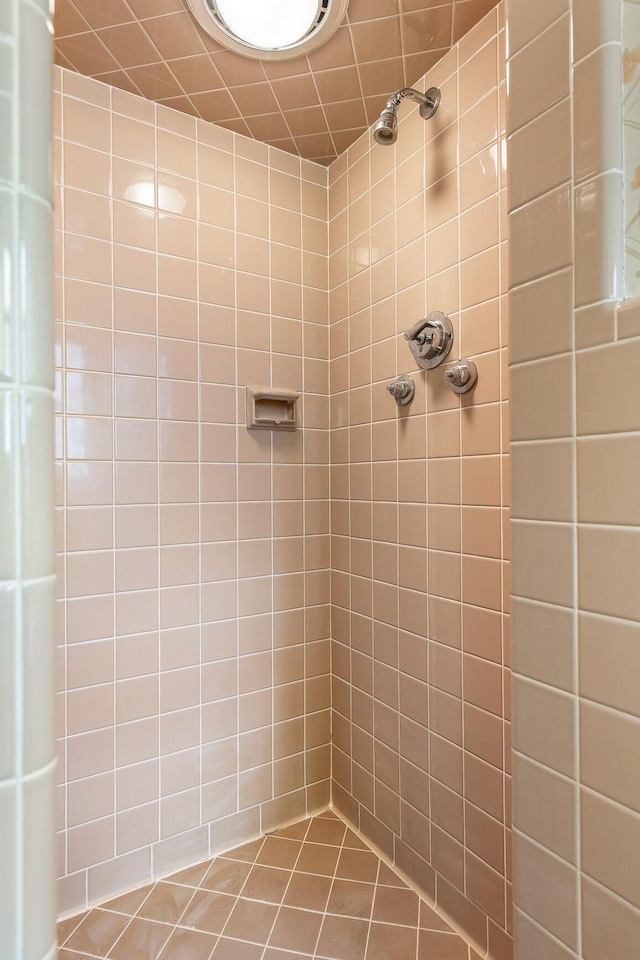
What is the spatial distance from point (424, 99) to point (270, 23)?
0.44 metres

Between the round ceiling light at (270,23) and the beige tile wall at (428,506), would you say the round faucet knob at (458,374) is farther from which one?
the round ceiling light at (270,23)

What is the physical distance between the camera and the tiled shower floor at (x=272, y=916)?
54.6 inches

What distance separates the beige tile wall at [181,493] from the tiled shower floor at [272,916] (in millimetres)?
101

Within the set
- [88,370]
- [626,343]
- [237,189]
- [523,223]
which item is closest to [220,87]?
[237,189]

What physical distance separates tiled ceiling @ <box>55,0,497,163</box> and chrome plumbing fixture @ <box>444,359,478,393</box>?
86 centimetres

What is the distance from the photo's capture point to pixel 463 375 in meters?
1.38

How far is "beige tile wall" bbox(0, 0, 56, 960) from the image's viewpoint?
399 mm

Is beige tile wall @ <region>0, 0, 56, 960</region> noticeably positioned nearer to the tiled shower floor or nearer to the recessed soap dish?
the tiled shower floor

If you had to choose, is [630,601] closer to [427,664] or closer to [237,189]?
[427,664]

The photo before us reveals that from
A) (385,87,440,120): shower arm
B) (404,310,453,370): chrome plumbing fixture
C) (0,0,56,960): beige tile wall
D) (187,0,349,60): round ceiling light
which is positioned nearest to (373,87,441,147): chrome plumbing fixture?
(385,87,440,120): shower arm

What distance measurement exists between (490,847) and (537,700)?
919 mm

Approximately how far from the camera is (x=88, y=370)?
1.58 metres

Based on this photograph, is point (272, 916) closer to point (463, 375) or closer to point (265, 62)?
point (463, 375)

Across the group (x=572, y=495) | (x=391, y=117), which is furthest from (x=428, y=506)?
(x=391, y=117)
